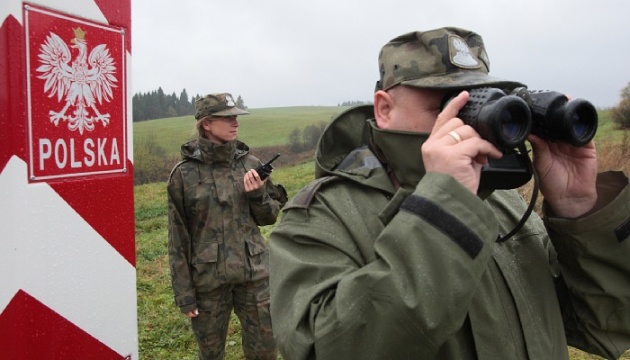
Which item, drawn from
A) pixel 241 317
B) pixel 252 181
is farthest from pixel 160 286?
pixel 252 181

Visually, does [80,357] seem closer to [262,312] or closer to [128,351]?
[128,351]

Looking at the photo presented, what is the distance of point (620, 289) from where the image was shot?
4.61 ft

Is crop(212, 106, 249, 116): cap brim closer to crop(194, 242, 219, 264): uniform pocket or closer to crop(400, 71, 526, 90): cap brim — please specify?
crop(194, 242, 219, 264): uniform pocket

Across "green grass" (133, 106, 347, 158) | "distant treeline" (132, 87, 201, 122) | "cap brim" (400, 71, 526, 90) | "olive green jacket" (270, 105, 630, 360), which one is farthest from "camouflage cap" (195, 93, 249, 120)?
"distant treeline" (132, 87, 201, 122)

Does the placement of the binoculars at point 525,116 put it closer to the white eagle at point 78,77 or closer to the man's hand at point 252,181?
the white eagle at point 78,77

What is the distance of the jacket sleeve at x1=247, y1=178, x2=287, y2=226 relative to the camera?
399 centimetres

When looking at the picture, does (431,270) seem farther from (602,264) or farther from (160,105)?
(160,105)

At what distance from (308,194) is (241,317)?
296 centimetres

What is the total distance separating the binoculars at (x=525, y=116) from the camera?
1.11m

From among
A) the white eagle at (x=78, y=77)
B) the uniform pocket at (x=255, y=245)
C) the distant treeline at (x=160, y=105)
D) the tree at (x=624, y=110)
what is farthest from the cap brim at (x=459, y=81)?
the distant treeline at (x=160, y=105)

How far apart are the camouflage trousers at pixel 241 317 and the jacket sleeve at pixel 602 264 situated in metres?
2.83

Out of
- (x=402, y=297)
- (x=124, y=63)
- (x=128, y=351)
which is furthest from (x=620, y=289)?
(x=124, y=63)

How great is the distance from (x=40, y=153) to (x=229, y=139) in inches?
115

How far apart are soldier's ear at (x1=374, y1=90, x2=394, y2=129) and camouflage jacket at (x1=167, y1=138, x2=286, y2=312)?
2.64 m
